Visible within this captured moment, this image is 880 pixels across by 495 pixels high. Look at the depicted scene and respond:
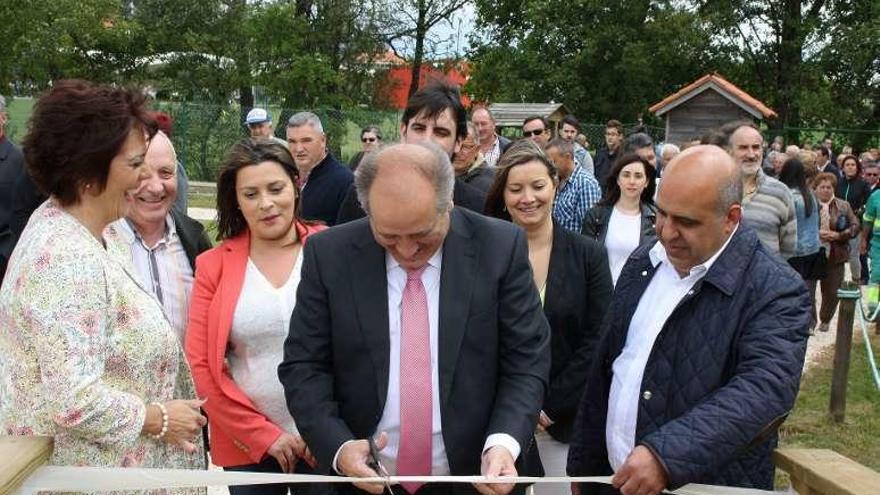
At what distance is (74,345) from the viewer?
2.61 metres

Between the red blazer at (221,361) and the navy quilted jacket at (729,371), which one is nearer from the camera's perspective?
Result: the navy quilted jacket at (729,371)

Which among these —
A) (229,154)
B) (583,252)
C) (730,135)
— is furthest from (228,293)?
(730,135)

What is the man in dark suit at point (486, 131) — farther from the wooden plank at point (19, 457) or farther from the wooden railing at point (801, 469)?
the wooden plank at point (19, 457)

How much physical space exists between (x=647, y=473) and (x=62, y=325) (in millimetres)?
1633

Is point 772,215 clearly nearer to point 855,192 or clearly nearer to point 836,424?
point 836,424

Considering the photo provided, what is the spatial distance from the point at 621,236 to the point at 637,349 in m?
3.03

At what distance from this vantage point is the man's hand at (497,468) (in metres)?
2.71

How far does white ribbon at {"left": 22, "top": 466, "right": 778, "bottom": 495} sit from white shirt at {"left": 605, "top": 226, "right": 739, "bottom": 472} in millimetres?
234

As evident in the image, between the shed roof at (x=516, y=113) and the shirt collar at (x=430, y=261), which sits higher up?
the shed roof at (x=516, y=113)

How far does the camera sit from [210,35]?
107ft

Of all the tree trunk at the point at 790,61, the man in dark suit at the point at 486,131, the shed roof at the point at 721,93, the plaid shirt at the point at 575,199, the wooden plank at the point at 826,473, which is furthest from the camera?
the tree trunk at the point at 790,61

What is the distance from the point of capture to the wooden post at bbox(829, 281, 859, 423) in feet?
23.7

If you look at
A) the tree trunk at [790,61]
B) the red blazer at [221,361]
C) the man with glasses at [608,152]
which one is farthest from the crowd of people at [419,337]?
the tree trunk at [790,61]

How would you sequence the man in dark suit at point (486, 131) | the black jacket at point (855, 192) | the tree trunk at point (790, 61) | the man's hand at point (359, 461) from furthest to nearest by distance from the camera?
1. the tree trunk at point (790, 61)
2. the black jacket at point (855, 192)
3. the man in dark suit at point (486, 131)
4. the man's hand at point (359, 461)
